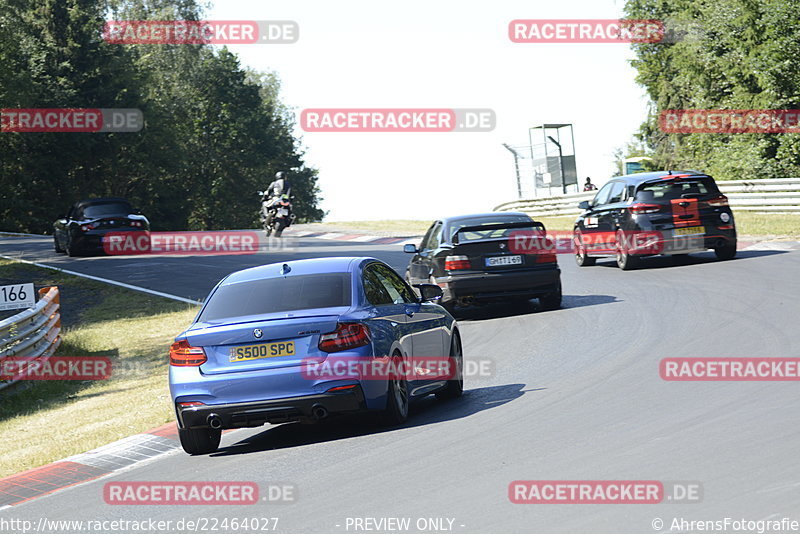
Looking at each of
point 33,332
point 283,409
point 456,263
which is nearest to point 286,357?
point 283,409

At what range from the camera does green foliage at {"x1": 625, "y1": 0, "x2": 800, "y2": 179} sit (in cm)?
4231

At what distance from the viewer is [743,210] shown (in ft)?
117

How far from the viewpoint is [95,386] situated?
1590 cm

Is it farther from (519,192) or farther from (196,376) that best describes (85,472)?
(519,192)

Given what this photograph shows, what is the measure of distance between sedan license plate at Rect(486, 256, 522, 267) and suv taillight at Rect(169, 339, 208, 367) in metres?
8.51

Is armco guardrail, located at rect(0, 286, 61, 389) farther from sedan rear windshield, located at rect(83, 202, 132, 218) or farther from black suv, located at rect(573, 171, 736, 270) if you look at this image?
sedan rear windshield, located at rect(83, 202, 132, 218)

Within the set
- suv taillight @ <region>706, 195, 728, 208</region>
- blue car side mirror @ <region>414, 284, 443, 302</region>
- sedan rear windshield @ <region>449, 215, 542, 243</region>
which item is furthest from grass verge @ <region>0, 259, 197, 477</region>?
suv taillight @ <region>706, 195, 728, 208</region>

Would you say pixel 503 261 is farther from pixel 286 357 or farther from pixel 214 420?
pixel 214 420

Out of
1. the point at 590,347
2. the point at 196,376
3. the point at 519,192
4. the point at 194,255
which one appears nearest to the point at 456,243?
the point at 590,347

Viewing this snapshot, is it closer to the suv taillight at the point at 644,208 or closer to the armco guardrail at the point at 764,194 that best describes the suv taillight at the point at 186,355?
the suv taillight at the point at 644,208

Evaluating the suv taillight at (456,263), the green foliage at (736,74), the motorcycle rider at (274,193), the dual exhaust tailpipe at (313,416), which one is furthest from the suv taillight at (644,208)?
the green foliage at (736,74)

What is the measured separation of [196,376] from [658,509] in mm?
4116

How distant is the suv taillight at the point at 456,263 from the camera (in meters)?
16.9

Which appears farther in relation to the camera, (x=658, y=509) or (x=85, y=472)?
(x=85, y=472)
